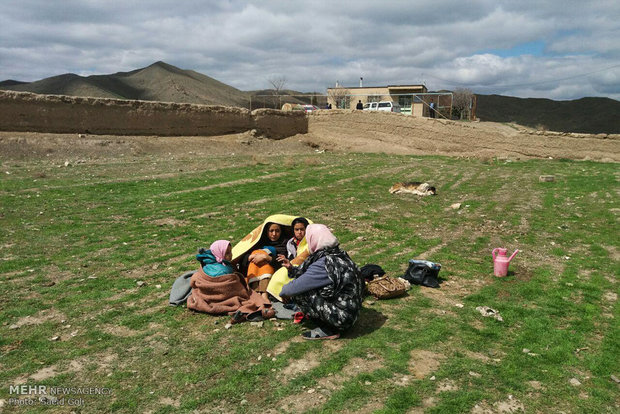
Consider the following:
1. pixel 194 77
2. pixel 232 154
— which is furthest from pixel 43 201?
pixel 194 77

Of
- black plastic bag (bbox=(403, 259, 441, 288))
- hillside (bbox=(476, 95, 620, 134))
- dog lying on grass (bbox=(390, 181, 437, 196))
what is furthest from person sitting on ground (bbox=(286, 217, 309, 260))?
hillside (bbox=(476, 95, 620, 134))

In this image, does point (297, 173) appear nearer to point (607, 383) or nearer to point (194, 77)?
point (607, 383)

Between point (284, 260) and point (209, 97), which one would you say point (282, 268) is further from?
point (209, 97)

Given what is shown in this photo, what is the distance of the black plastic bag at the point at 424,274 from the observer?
6.63 metres

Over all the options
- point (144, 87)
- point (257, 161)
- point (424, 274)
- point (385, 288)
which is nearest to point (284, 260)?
point (385, 288)

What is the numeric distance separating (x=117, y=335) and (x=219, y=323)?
3.67 feet

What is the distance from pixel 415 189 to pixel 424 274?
23.8 ft

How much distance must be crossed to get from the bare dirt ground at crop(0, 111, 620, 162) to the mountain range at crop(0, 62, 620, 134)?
28.6 m

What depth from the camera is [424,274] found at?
666 centimetres

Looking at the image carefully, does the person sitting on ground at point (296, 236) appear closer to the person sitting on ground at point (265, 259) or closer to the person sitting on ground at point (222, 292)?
the person sitting on ground at point (265, 259)

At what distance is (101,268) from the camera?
7.30 m

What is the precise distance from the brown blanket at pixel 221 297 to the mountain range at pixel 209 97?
51023 millimetres

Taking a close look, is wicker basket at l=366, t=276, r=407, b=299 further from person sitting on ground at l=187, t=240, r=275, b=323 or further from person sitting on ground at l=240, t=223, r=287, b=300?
person sitting on ground at l=187, t=240, r=275, b=323

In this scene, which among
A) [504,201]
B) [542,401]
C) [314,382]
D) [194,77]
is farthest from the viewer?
[194,77]
